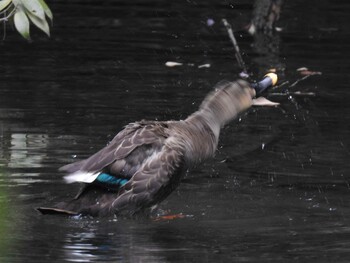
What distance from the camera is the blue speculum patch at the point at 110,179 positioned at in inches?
334

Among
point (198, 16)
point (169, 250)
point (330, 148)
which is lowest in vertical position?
point (198, 16)

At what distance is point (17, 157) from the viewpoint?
34.1ft

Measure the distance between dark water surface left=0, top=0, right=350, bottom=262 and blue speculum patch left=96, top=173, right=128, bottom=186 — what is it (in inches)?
10.6

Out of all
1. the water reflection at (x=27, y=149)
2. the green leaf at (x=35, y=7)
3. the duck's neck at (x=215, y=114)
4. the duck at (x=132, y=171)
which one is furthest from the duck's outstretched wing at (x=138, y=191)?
the green leaf at (x=35, y=7)

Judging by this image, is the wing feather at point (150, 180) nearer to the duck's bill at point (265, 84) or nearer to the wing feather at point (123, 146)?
the wing feather at point (123, 146)

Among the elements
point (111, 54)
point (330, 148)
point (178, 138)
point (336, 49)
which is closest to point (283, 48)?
point (336, 49)

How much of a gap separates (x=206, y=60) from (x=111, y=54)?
1.24 metres

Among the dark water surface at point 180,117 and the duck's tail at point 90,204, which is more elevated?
the duck's tail at point 90,204

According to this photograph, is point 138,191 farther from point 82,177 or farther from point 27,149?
point 27,149

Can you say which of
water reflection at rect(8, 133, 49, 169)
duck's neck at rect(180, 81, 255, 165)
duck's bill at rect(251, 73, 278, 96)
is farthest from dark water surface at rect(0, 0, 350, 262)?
duck's bill at rect(251, 73, 278, 96)

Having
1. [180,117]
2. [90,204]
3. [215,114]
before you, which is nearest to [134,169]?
[90,204]

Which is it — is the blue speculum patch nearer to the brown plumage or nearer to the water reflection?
the brown plumage

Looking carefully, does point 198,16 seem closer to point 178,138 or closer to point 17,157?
point 17,157

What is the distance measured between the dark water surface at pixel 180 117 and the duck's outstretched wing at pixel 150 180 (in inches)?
5.9
